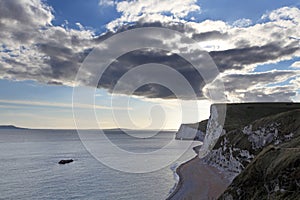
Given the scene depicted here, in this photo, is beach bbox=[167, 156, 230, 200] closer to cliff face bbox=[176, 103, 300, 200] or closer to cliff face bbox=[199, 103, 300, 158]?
cliff face bbox=[176, 103, 300, 200]

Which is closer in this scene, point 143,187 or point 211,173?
point 143,187

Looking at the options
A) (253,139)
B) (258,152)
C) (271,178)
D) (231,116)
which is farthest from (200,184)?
(231,116)

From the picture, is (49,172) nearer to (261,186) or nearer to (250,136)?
(250,136)

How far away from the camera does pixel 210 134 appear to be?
10769 cm

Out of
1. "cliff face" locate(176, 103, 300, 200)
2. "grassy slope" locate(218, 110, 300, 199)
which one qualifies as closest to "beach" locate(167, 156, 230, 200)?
"cliff face" locate(176, 103, 300, 200)

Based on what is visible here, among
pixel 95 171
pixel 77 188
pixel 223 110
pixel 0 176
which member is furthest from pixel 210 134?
pixel 0 176

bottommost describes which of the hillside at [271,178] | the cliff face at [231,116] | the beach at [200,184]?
the beach at [200,184]

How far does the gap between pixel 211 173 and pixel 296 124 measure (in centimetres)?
2460

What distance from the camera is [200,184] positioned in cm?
5753

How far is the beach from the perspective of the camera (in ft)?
160

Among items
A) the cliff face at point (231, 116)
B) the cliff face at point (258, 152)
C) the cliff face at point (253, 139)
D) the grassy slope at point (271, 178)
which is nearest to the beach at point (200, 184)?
the cliff face at point (258, 152)

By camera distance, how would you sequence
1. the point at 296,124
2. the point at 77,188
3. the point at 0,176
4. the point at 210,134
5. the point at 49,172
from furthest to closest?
the point at 210,134
the point at 49,172
the point at 0,176
the point at 77,188
the point at 296,124

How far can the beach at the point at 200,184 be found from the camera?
Result: 48.8m

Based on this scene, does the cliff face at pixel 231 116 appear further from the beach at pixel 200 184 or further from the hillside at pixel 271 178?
the hillside at pixel 271 178
